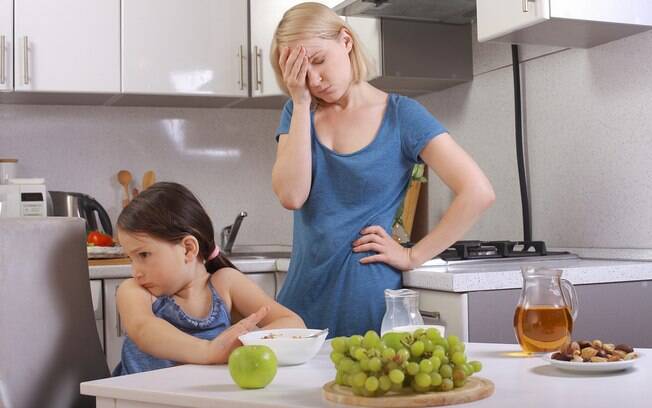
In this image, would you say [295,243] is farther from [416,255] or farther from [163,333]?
[163,333]

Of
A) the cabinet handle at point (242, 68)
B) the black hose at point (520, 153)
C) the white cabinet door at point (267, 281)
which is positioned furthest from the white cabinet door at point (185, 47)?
the black hose at point (520, 153)

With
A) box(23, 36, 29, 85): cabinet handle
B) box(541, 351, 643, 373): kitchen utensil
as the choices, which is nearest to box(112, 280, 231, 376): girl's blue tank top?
box(541, 351, 643, 373): kitchen utensil

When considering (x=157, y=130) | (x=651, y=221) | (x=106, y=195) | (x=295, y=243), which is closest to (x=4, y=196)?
(x=106, y=195)

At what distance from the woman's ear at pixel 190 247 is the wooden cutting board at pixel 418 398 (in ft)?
2.58

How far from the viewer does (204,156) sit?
12.3ft

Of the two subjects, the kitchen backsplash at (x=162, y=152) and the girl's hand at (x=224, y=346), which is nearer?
the girl's hand at (x=224, y=346)

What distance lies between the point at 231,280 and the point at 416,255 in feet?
1.39

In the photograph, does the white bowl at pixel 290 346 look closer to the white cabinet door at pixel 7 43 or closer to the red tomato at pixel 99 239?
the red tomato at pixel 99 239

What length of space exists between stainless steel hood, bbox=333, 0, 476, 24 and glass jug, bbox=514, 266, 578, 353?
161cm

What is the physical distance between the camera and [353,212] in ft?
6.31

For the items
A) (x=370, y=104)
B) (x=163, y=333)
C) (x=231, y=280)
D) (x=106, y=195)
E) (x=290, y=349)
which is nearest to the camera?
(x=290, y=349)

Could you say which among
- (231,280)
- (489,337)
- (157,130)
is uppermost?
(157,130)

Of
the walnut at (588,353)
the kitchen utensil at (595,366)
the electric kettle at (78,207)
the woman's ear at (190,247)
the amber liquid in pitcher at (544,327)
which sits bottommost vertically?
the kitchen utensil at (595,366)

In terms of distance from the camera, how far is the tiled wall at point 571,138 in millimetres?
2375
